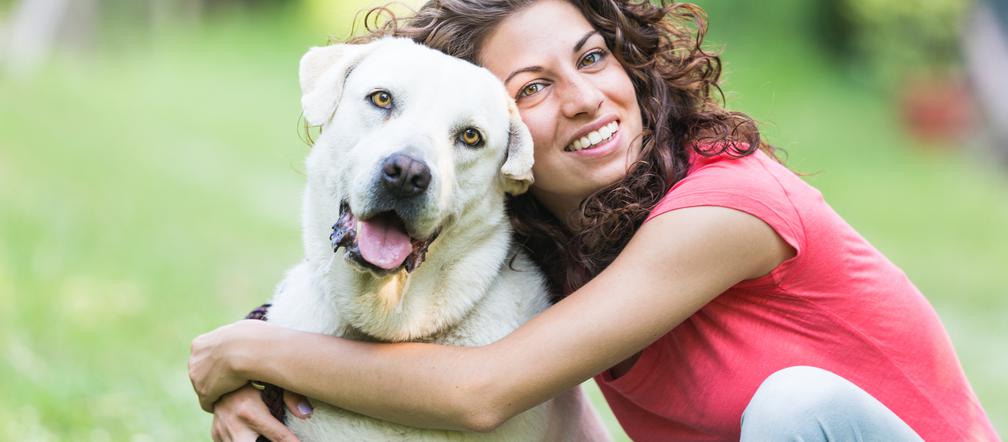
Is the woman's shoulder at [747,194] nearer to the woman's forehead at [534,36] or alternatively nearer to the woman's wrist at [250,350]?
the woman's forehead at [534,36]

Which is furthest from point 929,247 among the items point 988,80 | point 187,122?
point 187,122

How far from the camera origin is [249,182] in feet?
30.5

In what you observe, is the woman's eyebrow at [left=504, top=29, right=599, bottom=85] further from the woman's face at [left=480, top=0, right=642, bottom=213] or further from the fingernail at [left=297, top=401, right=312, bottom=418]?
the fingernail at [left=297, top=401, right=312, bottom=418]

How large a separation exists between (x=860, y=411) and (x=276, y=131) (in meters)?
8.93

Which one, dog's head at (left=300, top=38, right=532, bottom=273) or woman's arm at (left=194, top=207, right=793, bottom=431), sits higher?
dog's head at (left=300, top=38, right=532, bottom=273)

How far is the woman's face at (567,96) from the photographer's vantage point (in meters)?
2.88

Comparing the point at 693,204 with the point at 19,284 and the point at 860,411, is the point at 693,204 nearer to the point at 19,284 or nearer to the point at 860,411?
the point at 860,411

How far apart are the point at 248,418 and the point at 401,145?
0.84 metres

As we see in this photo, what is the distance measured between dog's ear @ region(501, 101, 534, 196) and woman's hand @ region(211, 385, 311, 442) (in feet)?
2.67

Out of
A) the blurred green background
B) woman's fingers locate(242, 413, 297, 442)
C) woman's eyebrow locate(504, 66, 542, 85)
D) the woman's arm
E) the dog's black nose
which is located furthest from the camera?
the blurred green background

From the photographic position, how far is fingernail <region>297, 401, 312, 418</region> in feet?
9.00

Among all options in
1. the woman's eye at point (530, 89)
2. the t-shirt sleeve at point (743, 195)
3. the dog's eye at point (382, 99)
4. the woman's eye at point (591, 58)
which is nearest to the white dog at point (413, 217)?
the dog's eye at point (382, 99)

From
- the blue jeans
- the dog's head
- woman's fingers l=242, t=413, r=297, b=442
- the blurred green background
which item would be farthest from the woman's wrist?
the blue jeans

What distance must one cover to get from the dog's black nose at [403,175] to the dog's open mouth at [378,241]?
0.08 meters
